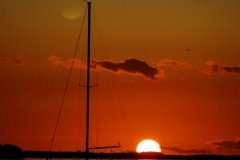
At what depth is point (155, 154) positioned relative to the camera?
15588 centimetres

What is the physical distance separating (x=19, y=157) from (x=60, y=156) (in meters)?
6.74

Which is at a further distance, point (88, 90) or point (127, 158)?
point (127, 158)

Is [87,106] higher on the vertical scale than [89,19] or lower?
lower

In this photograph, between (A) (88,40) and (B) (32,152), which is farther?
(B) (32,152)

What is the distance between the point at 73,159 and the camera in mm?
161500

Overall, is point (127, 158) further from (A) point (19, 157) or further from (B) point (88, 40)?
(B) point (88, 40)

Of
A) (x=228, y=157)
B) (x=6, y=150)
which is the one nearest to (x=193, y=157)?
(x=228, y=157)

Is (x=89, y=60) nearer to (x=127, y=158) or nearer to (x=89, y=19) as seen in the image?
(x=89, y=19)

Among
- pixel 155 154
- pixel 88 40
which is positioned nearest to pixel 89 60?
pixel 88 40

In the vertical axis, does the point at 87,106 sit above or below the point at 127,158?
below

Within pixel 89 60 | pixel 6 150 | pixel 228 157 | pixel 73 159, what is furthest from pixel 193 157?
pixel 89 60

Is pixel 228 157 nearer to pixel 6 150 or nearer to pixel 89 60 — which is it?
pixel 6 150

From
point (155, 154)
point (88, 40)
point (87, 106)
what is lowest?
point (87, 106)

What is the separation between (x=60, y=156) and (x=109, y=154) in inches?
313
